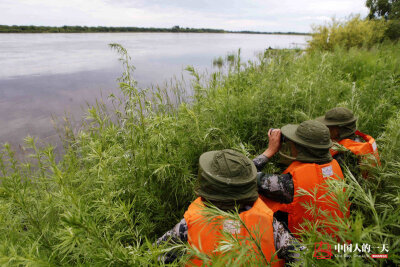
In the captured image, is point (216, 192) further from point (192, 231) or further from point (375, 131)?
point (375, 131)

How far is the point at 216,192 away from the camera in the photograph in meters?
1.62

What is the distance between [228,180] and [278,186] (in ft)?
2.63

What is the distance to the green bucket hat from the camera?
1.58 meters

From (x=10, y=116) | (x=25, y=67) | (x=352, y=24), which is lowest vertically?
(x=10, y=116)

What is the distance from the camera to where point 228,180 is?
1.57 metres

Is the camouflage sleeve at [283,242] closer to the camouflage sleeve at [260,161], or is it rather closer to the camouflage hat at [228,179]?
the camouflage hat at [228,179]

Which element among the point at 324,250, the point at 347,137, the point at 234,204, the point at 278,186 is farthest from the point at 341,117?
the point at 324,250

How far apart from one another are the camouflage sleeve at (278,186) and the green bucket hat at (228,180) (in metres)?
0.51

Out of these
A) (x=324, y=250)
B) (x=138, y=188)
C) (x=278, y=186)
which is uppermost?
(x=324, y=250)

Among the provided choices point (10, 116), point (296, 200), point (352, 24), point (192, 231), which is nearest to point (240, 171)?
point (192, 231)

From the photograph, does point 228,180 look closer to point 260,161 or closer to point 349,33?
point 260,161

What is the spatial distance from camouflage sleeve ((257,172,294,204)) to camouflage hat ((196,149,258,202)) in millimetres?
511

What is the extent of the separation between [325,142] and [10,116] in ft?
36.1

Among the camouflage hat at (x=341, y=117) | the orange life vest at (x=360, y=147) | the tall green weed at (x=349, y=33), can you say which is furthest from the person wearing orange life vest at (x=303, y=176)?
the tall green weed at (x=349, y=33)
